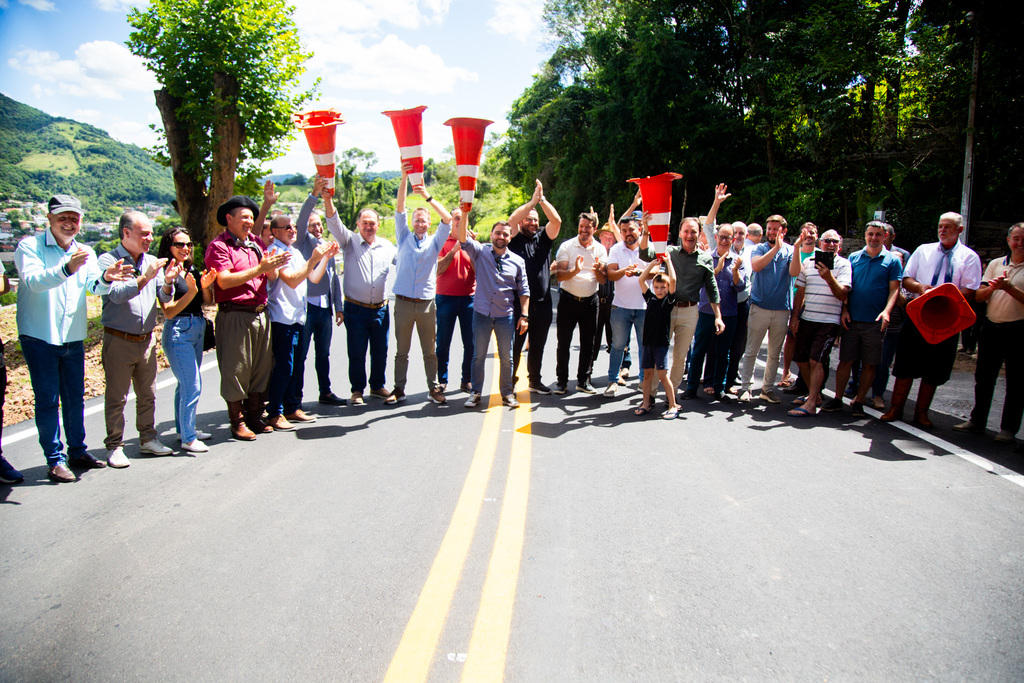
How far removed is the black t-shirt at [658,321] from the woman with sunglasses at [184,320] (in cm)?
422

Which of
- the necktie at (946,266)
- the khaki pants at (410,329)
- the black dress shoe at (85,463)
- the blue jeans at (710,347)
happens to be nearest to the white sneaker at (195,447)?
the black dress shoe at (85,463)

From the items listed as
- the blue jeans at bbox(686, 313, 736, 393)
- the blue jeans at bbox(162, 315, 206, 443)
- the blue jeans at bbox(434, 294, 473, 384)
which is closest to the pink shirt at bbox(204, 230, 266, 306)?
the blue jeans at bbox(162, 315, 206, 443)

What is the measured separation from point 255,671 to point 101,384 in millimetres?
6515

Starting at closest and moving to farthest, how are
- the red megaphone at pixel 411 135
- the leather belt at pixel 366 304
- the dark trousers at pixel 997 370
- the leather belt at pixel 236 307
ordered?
the leather belt at pixel 236 307
the red megaphone at pixel 411 135
the dark trousers at pixel 997 370
the leather belt at pixel 366 304

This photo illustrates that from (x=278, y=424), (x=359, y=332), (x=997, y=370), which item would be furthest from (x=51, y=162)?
(x=997, y=370)

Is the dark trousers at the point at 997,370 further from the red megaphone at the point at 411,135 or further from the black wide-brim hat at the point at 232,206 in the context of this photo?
the black wide-brim hat at the point at 232,206

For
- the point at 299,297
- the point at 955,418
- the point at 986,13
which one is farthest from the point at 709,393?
the point at 986,13

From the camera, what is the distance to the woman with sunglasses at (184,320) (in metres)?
5.07

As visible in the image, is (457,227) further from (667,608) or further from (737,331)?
(667,608)

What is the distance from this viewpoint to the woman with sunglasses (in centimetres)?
507

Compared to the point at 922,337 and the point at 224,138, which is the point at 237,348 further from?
the point at 224,138

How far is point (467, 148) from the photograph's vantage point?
221 inches

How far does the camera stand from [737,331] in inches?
302

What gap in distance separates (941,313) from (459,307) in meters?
5.00
